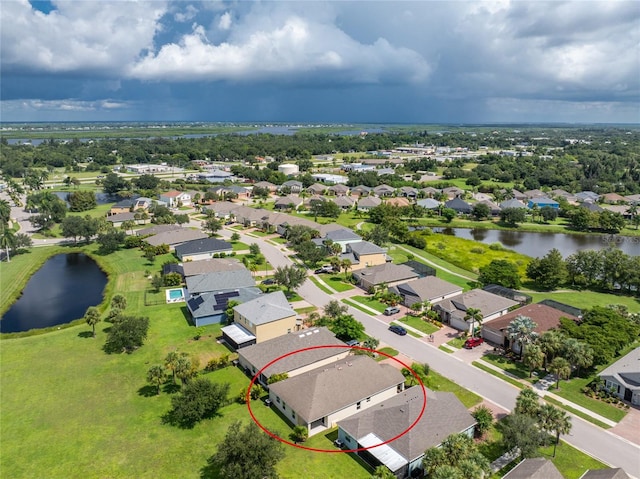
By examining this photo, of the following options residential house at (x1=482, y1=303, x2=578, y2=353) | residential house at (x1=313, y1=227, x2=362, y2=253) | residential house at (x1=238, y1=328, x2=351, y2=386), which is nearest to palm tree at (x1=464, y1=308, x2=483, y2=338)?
residential house at (x1=482, y1=303, x2=578, y2=353)

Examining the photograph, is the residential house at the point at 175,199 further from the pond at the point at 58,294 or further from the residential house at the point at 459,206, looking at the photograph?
the residential house at the point at 459,206

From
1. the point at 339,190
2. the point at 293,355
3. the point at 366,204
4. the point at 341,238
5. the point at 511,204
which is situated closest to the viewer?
the point at 293,355

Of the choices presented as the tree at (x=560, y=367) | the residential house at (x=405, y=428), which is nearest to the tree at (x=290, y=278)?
the residential house at (x=405, y=428)

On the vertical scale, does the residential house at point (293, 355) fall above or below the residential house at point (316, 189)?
below

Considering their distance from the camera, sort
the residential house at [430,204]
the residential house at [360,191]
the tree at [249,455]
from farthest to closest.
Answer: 1. the residential house at [360,191]
2. the residential house at [430,204]
3. the tree at [249,455]

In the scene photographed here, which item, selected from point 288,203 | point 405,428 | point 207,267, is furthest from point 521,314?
point 288,203

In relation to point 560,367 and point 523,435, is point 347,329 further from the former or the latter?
point 523,435

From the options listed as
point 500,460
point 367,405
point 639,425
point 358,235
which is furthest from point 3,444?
point 358,235
